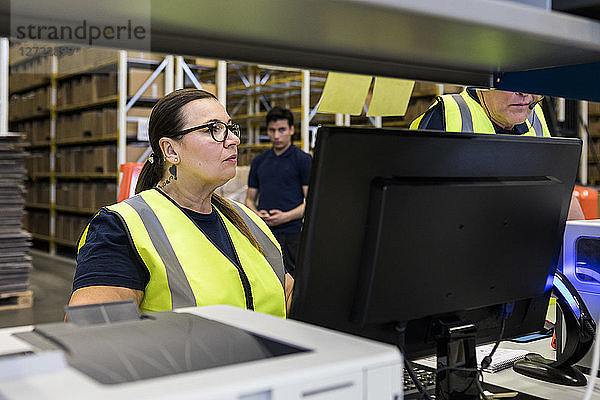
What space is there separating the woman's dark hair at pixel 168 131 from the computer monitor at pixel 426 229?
2.90 ft

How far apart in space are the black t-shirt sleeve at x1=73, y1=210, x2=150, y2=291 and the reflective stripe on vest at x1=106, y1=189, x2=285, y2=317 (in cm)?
2

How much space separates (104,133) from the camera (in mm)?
6746

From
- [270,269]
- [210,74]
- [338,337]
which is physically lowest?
[270,269]

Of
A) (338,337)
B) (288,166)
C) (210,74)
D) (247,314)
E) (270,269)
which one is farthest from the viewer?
(210,74)

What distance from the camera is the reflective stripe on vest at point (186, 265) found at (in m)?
1.48

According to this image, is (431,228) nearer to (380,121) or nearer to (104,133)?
(380,121)

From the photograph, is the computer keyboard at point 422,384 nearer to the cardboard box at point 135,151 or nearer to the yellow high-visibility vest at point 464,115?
the yellow high-visibility vest at point 464,115

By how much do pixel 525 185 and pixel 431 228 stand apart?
0.21m

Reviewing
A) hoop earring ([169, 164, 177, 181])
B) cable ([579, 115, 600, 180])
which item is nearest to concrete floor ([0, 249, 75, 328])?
hoop earring ([169, 164, 177, 181])

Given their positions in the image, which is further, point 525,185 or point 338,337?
point 525,185

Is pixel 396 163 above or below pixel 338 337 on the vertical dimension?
above

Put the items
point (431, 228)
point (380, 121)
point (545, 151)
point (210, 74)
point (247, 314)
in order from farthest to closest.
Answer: point (210, 74), point (380, 121), point (545, 151), point (431, 228), point (247, 314)

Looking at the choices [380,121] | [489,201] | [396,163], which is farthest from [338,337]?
[380,121]

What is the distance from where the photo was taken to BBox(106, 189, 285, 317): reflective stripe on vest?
1483mm
